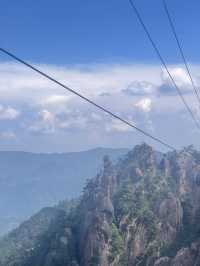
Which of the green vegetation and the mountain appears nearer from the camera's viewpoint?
the mountain

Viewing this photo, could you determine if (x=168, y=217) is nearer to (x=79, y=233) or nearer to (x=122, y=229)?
(x=122, y=229)

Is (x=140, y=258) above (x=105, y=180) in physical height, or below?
below

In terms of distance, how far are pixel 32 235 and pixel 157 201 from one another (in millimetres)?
69166

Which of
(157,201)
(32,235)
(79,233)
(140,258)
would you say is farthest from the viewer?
(32,235)

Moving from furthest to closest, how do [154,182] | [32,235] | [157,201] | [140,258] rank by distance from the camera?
[32,235], [154,182], [157,201], [140,258]

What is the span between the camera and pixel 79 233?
81250mm

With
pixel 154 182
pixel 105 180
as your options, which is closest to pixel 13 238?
pixel 105 180

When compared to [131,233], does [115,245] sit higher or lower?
lower

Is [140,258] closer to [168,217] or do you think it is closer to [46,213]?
[168,217]

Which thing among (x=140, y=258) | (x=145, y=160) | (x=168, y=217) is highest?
(x=145, y=160)

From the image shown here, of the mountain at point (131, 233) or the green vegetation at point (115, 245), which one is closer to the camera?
the mountain at point (131, 233)

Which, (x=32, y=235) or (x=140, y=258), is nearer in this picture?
(x=140, y=258)

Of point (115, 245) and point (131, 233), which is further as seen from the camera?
point (131, 233)

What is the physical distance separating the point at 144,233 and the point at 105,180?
4289cm
